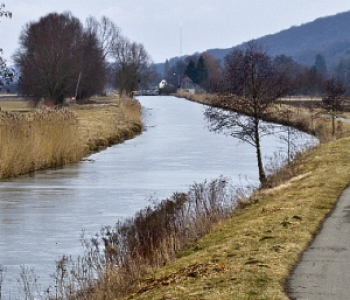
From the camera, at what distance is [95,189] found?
2434 cm

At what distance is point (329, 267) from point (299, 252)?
1011 millimetres

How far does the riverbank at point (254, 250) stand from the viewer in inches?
350

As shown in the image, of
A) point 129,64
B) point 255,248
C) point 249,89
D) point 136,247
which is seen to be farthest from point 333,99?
point 129,64

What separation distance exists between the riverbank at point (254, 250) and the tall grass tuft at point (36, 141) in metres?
12.3

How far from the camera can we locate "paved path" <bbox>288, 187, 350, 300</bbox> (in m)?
8.51

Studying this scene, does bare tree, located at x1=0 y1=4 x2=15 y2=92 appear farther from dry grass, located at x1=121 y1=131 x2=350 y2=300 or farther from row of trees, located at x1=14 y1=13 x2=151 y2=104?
row of trees, located at x1=14 y1=13 x2=151 y2=104

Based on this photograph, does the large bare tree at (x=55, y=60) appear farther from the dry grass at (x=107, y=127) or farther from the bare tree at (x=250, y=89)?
the bare tree at (x=250, y=89)

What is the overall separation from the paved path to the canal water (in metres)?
4.54

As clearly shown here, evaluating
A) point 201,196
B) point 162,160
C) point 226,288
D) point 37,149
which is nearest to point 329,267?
point 226,288

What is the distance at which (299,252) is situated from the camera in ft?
35.2

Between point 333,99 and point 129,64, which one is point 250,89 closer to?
point 333,99

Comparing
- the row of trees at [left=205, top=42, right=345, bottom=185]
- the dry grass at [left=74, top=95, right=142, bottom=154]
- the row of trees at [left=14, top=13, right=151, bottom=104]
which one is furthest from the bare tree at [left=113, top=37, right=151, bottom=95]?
the row of trees at [left=205, top=42, right=345, bottom=185]

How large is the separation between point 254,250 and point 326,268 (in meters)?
1.58

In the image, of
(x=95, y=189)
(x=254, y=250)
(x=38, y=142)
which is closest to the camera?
(x=254, y=250)
